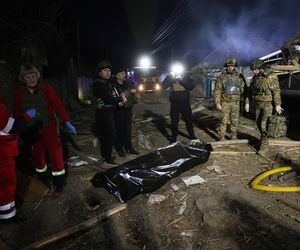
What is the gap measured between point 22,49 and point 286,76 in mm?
9403

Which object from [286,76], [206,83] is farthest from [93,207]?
[206,83]

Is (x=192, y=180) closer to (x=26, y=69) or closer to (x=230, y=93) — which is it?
(x=230, y=93)

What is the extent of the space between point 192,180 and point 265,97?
293 centimetres

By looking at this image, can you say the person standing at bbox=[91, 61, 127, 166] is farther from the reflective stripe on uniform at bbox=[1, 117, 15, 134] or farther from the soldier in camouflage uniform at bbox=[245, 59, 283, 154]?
the soldier in camouflage uniform at bbox=[245, 59, 283, 154]

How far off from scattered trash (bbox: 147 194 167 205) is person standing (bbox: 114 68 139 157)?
223 cm

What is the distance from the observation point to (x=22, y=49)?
30.2ft

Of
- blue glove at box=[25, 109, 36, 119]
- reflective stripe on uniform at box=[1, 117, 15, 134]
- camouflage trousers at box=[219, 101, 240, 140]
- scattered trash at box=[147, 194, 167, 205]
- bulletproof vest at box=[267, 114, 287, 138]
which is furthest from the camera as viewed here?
bulletproof vest at box=[267, 114, 287, 138]

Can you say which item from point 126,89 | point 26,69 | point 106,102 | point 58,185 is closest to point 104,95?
point 106,102

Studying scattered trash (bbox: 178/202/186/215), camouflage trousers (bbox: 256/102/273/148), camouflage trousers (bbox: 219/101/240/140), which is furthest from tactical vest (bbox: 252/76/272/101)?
scattered trash (bbox: 178/202/186/215)

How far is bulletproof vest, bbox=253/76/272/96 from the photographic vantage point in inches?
249

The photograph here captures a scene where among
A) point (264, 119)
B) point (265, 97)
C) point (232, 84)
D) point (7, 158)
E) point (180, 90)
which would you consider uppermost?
point (232, 84)

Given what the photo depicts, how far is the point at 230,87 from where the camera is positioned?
7.07 meters

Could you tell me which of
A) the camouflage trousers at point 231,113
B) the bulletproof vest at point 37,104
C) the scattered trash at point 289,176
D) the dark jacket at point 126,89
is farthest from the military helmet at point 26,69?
the camouflage trousers at point 231,113

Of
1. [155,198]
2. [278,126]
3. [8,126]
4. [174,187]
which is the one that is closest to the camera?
[8,126]
